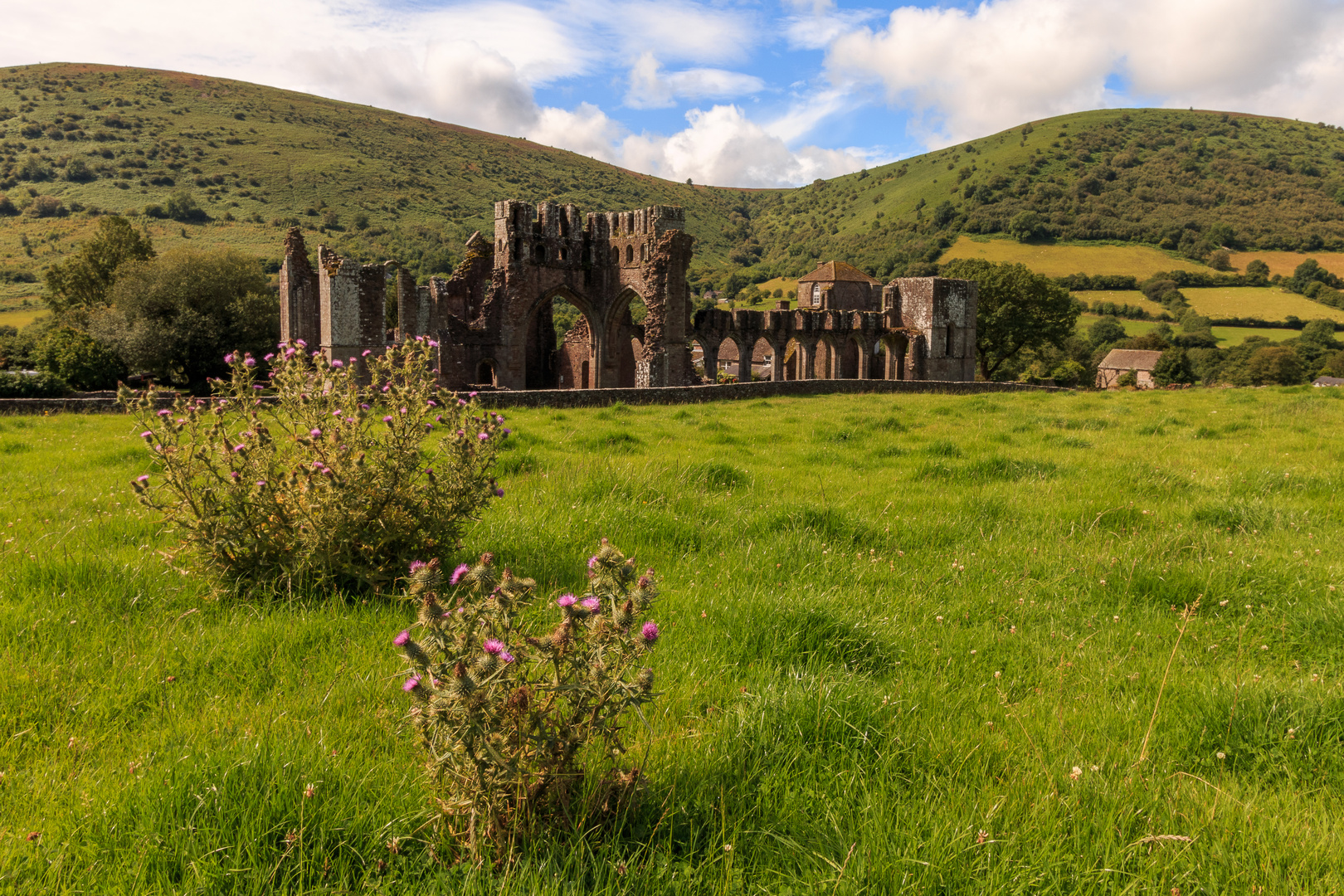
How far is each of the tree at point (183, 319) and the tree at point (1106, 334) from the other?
93898 millimetres

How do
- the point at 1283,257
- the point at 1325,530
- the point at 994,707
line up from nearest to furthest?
the point at 994,707 < the point at 1325,530 < the point at 1283,257

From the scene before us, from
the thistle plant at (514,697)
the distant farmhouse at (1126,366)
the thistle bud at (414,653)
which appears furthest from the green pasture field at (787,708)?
the distant farmhouse at (1126,366)

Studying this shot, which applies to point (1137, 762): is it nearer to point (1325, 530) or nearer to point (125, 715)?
point (125, 715)

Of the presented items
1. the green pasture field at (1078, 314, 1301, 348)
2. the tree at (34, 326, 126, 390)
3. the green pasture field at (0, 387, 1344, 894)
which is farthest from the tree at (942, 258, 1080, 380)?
the tree at (34, 326, 126, 390)

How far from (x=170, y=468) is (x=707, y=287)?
134 meters

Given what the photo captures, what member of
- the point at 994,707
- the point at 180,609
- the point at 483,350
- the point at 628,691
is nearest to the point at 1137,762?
the point at 994,707

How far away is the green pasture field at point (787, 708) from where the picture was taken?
82.2 inches

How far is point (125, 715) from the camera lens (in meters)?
2.86

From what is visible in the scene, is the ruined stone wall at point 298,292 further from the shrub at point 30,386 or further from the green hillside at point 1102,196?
the green hillside at point 1102,196

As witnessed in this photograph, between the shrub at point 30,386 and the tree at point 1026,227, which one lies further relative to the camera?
the tree at point 1026,227

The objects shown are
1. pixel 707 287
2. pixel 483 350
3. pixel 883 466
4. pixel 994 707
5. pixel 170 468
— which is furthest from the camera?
pixel 707 287

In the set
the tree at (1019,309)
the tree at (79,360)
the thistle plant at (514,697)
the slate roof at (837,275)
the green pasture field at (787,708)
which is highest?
the slate roof at (837,275)

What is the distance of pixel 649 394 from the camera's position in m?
25.2

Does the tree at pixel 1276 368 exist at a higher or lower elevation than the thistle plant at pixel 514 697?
higher
